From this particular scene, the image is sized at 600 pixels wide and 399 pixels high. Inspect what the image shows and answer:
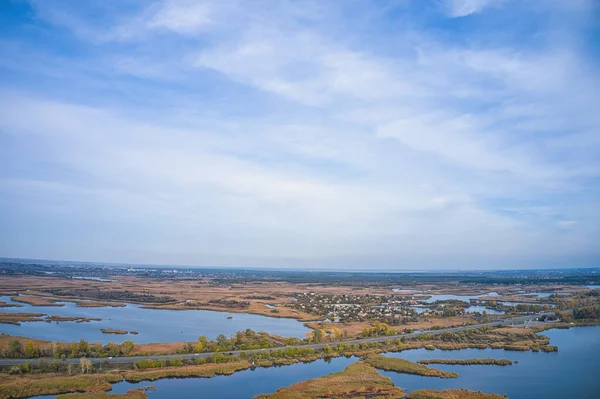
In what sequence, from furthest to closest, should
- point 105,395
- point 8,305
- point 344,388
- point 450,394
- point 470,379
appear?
point 8,305
point 470,379
point 344,388
point 450,394
point 105,395

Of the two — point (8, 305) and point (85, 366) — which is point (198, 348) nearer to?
point (85, 366)

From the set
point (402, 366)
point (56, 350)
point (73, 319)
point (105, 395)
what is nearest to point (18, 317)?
point (73, 319)

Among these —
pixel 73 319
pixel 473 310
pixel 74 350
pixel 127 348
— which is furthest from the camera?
pixel 473 310

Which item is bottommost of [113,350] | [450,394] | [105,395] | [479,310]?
[479,310]

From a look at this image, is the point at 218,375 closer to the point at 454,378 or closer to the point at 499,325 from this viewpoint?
the point at 454,378

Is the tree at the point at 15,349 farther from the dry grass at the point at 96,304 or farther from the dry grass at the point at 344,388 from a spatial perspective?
the dry grass at the point at 96,304

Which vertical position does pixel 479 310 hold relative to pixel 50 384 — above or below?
below

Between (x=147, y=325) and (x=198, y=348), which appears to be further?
(x=147, y=325)

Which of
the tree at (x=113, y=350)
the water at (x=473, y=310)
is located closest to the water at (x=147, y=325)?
the tree at (x=113, y=350)
